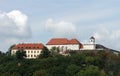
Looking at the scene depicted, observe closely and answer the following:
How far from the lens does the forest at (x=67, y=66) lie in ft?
314

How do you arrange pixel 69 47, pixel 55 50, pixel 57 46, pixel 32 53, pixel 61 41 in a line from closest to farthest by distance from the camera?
1. pixel 55 50
2. pixel 32 53
3. pixel 69 47
4. pixel 57 46
5. pixel 61 41

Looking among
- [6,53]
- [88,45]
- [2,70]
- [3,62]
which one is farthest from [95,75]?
[6,53]

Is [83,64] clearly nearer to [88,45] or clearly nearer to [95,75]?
[95,75]

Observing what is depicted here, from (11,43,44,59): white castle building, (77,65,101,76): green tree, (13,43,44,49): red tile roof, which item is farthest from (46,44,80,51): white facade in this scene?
(77,65,101,76): green tree

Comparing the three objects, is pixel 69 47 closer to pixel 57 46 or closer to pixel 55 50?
pixel 57 46

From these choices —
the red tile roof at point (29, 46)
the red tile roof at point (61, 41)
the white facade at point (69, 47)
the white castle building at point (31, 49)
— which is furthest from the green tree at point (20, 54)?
the red tile roof at point (61, 41)

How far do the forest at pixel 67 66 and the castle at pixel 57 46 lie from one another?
18.2 meters

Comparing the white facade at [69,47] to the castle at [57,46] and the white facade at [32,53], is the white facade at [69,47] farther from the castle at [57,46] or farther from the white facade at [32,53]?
the white facade at [32,53]

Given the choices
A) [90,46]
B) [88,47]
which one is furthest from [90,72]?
[90,46]

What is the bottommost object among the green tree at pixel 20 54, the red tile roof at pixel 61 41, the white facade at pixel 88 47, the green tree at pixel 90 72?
the green tree at pixel 90 72

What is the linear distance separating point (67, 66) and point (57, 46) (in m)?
33.2

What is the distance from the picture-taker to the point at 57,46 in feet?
443

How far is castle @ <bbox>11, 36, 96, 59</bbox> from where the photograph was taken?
13288 centimetres

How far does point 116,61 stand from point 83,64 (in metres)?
9.39
